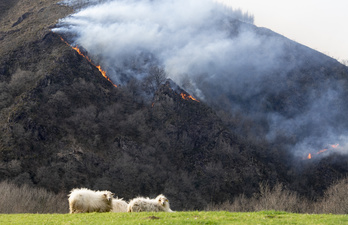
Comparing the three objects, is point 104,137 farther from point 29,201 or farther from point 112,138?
point 29,201

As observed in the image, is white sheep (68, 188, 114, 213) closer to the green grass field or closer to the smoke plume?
the green grass field

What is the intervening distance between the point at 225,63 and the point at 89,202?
155175 millimetres

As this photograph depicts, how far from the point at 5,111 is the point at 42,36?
39.2 meters

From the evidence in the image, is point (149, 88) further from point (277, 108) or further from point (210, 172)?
point (277, 108)

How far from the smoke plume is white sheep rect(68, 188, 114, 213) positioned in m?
112

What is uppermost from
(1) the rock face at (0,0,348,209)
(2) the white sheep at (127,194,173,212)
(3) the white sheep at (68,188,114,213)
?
(3) the white sheep at (68,188,114,213)

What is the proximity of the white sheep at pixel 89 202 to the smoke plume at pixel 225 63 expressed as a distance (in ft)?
367

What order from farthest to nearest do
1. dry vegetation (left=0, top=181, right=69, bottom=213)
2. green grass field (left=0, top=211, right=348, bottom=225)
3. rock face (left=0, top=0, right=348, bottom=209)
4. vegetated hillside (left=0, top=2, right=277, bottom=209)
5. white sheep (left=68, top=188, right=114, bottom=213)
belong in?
rock face (left=0, top=0, right=348, bottom=209)
vegetated hillside (left=0, top=2, right=277, bottom=209)
dry vegetation (left=0, top=181, right=69, bottom=213)
white sheep (left=68, top=188, right=114, bottom=213)
green grass field (left=0, top=211, right=348, bottom=225)

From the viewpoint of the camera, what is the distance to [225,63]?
586 feet

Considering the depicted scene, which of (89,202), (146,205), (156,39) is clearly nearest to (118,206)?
(146,205)

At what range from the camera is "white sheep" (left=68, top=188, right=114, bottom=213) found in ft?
94.8

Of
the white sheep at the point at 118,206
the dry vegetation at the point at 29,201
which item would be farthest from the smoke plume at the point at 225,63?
the white sheep at the point at 118,206

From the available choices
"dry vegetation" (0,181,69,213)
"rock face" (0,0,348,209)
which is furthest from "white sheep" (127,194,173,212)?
"rock face" (0,0,348,209)

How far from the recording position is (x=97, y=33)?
14938cm
